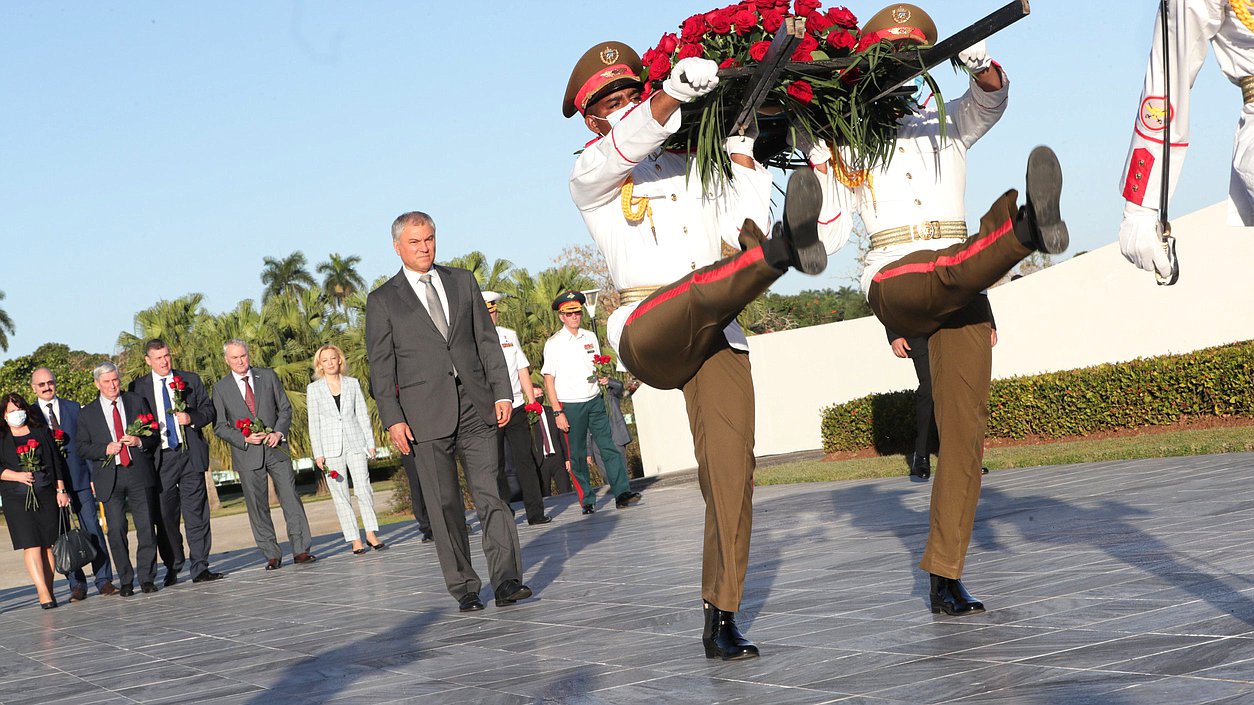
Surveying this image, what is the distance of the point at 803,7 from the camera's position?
522cm

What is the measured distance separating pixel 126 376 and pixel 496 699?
1746 inches

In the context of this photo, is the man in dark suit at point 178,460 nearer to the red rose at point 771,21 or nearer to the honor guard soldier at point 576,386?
the honor guard soldier at point 576,386

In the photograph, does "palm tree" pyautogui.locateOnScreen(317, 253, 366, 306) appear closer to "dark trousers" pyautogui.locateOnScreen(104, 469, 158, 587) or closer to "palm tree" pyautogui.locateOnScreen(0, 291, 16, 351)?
"palm tree" pyautogui.locateOnScreen(0, 291, 16, 351)

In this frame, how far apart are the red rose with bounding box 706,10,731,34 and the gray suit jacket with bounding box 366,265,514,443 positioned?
326cm

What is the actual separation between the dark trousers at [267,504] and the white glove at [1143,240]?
10.2 meters

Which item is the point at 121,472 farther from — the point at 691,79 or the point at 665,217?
the point at 691,79

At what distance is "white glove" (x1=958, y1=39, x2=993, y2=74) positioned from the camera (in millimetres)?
4949

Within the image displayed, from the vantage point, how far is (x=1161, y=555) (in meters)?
5.52

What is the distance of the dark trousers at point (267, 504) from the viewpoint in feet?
41.7

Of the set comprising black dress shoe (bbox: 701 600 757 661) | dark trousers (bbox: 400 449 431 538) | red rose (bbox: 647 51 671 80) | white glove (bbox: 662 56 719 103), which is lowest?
black dress shoe (bbox: 701 600 757 661)

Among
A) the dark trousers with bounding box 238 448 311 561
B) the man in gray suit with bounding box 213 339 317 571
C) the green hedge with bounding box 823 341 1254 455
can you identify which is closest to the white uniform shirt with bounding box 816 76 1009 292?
the green hedge with bounding box 823 341 1254 455

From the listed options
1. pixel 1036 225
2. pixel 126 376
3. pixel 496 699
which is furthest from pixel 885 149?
pixel 126 376

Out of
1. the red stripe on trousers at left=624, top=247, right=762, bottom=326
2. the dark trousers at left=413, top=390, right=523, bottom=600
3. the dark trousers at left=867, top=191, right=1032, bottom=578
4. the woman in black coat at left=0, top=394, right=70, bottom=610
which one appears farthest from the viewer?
the woman in black coat at left=0, top=394, right=70, bottom=610

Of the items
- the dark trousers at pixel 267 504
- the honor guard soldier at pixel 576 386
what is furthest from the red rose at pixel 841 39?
the dark trousers at pixel 267 504
